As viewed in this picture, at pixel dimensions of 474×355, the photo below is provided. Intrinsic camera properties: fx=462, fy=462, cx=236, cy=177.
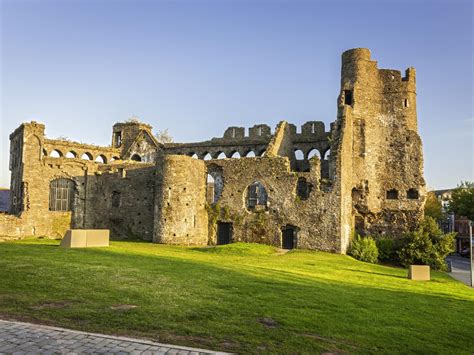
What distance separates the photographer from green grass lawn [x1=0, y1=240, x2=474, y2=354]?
8992 mm

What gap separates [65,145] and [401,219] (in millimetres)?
29878

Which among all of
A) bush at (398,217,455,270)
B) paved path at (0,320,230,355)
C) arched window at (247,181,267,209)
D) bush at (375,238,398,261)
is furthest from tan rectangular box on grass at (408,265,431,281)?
paved path at (0,320,230,355)

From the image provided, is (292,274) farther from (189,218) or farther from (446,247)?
(446,247)

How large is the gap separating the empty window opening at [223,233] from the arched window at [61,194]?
12.2 metres

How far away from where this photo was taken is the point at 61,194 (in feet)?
119

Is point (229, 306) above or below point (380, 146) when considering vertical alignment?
below

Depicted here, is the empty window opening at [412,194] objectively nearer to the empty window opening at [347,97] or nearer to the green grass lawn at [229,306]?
the empty window opening at [347,97]

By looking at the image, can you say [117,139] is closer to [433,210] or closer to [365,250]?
[365,250]

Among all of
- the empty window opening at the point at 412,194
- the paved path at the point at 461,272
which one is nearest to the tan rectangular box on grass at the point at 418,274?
the paved path at the point at 461,272

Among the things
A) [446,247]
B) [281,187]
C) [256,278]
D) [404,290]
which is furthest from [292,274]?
[446,247]

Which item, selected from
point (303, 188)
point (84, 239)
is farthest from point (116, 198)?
point (303, 188)

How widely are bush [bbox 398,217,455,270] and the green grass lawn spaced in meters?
15.5

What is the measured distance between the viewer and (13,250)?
19.7 metres

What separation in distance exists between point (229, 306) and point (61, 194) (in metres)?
28.5
